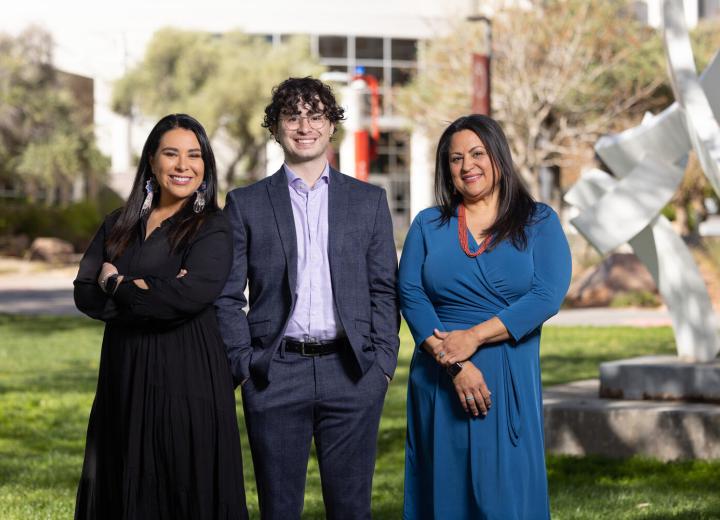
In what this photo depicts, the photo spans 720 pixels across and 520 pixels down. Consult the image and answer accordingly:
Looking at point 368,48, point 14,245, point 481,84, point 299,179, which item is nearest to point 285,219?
point 299,179

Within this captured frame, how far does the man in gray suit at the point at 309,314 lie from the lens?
4.64 meters

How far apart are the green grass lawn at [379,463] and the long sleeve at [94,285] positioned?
264 cm

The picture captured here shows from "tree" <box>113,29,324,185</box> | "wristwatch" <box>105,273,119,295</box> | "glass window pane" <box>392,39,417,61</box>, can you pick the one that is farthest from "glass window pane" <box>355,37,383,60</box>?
"wristwatch" <box>105,273,119,295</box>

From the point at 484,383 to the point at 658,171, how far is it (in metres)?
4.77

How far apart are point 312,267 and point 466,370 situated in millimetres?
650

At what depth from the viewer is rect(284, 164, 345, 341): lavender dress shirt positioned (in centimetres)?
464

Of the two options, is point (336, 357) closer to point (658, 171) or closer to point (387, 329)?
point (387, 329)

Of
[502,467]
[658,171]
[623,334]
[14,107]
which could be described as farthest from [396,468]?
[14,107]

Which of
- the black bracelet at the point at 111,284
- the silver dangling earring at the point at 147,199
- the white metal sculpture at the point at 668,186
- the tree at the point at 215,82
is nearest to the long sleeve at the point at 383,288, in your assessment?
the silver dangling earring at the point at 147,199

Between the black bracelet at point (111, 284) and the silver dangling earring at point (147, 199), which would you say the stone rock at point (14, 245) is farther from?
the black bracelet at point (111, 284)

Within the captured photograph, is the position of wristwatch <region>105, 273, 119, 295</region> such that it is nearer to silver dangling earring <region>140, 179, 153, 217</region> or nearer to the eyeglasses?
silver dangling earring <region>140, 179, 153, 217</region>

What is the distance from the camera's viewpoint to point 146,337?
4586 mm

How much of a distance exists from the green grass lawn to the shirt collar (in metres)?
2.75

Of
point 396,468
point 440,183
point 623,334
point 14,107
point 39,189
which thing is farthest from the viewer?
point 39,189
